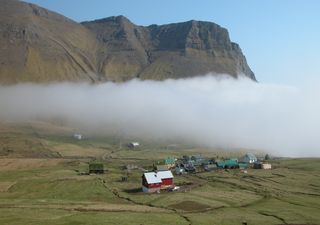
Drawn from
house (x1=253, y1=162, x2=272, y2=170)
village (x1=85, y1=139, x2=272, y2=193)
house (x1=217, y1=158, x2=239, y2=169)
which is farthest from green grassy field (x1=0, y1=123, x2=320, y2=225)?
house (x1=217, y1=158, x2=239, y2=169)

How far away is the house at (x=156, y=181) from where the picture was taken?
A: 404ft

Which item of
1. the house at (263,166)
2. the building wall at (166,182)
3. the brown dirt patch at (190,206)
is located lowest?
the brown dirt patch at (190,206)

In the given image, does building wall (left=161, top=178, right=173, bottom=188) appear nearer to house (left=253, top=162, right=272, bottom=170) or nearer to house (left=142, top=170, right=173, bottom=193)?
house (left=142, top=170, right=173, bottom=193)

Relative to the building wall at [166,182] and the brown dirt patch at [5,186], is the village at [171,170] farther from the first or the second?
the brown dirt patch at [5,186]

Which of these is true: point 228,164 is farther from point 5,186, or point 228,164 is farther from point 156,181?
point 5,186

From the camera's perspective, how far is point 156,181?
124 m

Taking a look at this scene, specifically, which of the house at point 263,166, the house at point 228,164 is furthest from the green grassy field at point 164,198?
the house at point 228,164

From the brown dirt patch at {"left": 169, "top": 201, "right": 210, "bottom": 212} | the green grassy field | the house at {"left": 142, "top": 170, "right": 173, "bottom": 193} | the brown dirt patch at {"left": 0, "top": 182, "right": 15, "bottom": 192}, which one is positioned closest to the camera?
the green grassy field

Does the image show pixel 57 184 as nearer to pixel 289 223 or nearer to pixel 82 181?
pixel 82 181

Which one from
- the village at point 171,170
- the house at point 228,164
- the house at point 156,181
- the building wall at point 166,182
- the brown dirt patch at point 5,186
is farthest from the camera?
the house at point 228,164

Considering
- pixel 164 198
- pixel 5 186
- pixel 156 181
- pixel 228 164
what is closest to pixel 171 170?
pixel 228 164

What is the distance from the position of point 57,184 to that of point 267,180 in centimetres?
6085

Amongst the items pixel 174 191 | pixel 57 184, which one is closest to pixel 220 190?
pixel 174 191

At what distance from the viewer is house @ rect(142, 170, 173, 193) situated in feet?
404
